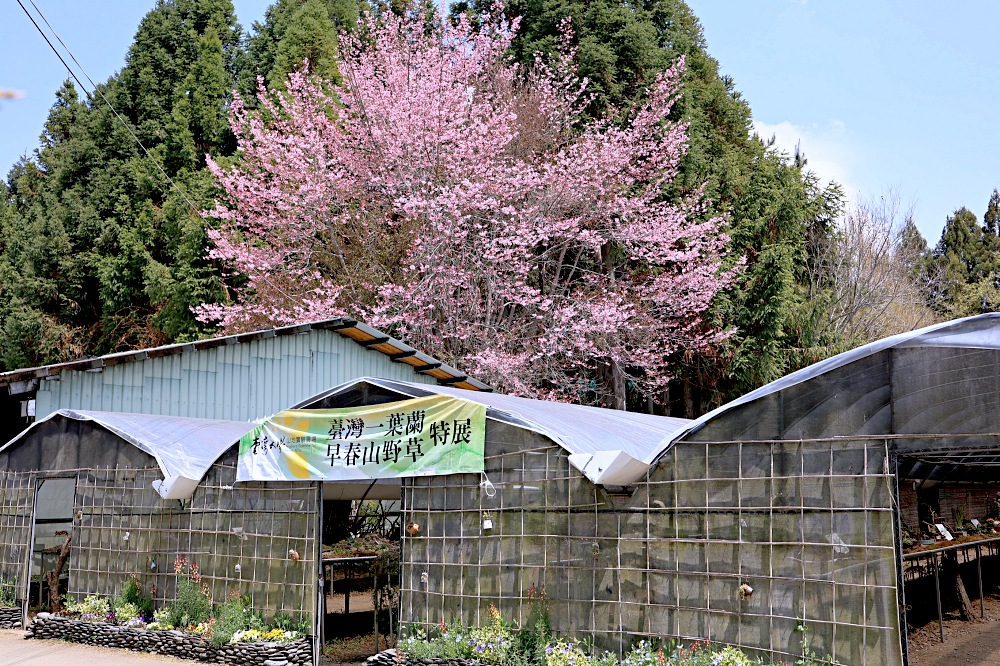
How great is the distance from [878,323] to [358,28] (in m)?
17.9

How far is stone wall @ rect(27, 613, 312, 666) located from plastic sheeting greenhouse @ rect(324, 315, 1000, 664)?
1.84m

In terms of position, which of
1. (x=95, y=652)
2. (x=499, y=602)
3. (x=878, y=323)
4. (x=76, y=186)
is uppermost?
(x=76, y=186)

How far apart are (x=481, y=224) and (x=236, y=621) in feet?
37.1

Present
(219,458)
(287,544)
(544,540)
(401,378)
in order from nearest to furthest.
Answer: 1. (544,540)
2. (287,544)
3. (219,458)
4. (401,378)

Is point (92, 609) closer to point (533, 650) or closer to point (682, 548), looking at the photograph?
point (533, 650)

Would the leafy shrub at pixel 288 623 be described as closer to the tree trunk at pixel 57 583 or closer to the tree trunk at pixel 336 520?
the tree trunk at pixel 336 520

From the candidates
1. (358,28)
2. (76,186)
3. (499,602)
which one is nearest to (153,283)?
(76,186)

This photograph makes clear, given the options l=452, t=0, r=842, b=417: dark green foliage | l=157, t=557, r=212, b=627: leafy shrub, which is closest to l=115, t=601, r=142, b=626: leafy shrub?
l=157, t=557, r=212, b=627: leafy shrub

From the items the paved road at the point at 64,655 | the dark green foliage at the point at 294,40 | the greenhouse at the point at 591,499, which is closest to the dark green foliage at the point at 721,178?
the dark green foliage at the point at 294,40

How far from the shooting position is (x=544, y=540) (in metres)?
8.95

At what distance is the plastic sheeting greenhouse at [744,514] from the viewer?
22.7 ft

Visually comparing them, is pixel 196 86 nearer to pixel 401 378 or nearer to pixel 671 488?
pixel 401 378

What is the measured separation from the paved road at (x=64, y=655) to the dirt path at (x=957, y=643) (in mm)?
9013

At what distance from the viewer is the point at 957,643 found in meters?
11.6
